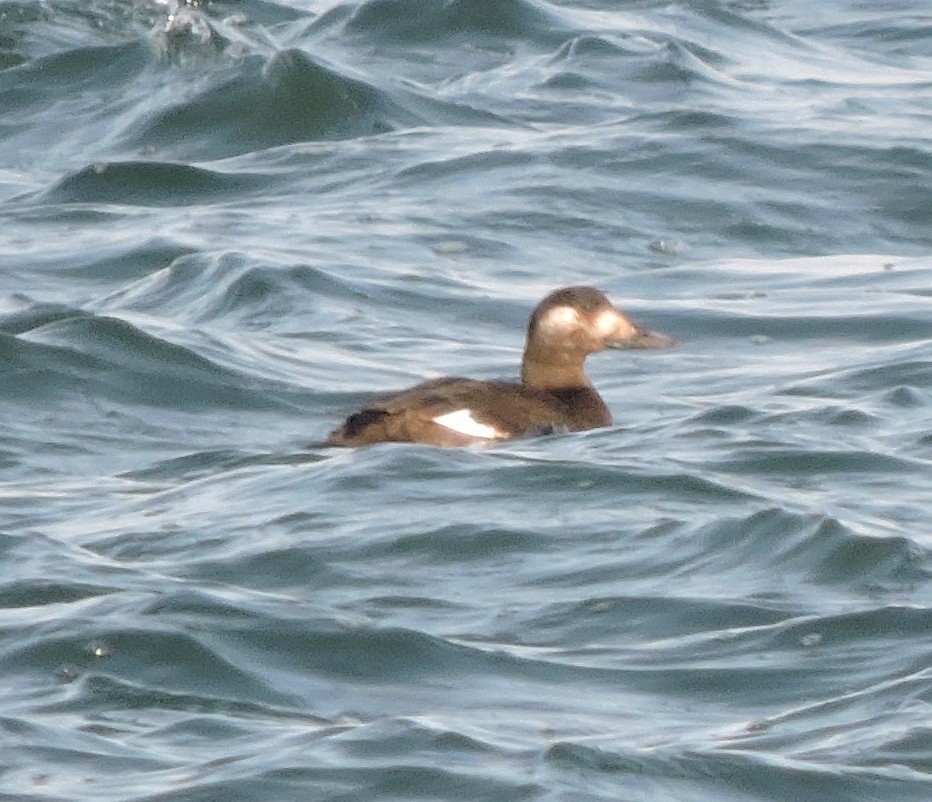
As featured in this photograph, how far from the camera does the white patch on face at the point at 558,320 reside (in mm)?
9219

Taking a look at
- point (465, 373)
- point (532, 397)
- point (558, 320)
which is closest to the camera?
point (532, 397)

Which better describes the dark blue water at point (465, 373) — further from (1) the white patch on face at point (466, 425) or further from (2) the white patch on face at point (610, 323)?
(2) the white patch on face at point (610, 323)

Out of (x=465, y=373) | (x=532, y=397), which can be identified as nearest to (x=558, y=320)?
(x=532, y=397)

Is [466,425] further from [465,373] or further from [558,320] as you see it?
[465,373]

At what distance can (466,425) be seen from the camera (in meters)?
8.38

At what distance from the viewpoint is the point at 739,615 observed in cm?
660

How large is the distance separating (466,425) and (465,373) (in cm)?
164

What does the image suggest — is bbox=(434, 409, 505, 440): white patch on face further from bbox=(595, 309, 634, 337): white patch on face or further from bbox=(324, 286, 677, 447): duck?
bbox=(595, 309, 634, 337): white patch on face

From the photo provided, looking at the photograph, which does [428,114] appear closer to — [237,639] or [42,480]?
[42,480]

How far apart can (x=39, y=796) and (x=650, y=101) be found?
9466 millimetres

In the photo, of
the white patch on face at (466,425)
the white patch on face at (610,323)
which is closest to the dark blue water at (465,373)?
the white patch on face at (466,425)

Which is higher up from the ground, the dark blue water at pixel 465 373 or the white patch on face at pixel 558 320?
the white patch on face at pixel 558 320

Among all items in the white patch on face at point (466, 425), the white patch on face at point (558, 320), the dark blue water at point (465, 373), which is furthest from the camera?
the white patch on face at point (558, 320)

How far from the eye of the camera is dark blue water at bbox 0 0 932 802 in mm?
5754
